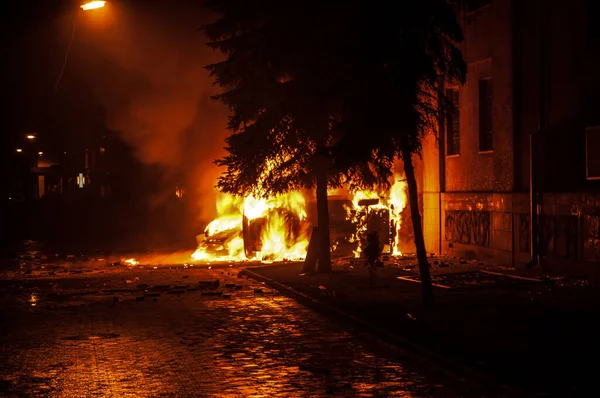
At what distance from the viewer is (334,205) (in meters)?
29.6

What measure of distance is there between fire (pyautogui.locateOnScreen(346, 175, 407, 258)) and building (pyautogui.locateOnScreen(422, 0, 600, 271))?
1687mm

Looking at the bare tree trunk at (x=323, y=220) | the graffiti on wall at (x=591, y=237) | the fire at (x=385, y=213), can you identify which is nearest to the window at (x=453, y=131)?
the fire at (x=385, y=213)

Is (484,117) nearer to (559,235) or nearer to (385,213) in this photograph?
(385,213)

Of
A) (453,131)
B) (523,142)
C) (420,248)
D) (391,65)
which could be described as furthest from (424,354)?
(453,131)

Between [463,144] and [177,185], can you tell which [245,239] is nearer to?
[463,144]

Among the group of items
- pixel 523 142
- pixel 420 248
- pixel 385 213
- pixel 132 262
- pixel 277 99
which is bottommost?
pixel 132 262

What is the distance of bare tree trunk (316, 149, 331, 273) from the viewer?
20750mm

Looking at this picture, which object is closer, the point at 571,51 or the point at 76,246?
the point at 571,51

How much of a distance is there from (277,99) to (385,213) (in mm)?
8391

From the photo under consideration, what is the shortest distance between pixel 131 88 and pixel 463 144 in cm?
1623

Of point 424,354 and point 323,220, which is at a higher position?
point 323,220

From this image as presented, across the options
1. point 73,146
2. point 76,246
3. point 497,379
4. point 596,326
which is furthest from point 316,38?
point 73,146

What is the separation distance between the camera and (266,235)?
91.9 feet

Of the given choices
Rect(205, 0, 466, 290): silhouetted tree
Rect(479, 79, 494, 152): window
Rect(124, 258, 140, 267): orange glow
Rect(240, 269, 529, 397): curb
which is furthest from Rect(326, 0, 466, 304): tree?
Rect(124, 258, 140, 267): orange glow
